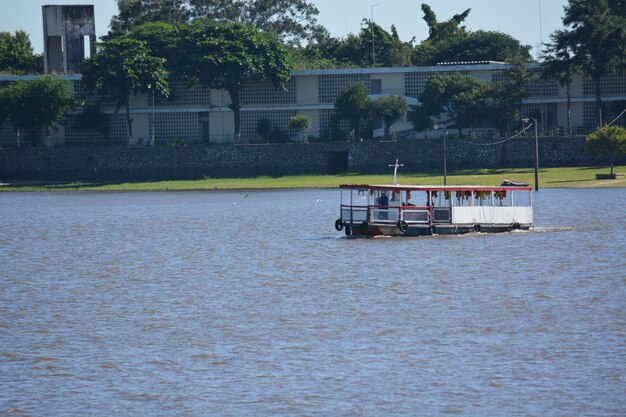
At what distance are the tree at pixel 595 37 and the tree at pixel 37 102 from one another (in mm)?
42234

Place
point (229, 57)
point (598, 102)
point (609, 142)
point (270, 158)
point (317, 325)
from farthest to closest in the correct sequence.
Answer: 1. point (229, 57)
2. point (270, 158)
3. point (598, 102)
4. point (609, 142)
5. point (317, 325)

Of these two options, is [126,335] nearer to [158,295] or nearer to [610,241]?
[158,295]

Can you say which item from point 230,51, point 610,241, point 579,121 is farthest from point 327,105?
point 610,241

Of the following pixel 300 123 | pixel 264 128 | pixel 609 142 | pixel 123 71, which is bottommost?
pixel 609 142

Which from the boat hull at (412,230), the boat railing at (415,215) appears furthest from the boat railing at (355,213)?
the boat railing at (415,215)

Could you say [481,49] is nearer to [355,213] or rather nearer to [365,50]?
[365,50]

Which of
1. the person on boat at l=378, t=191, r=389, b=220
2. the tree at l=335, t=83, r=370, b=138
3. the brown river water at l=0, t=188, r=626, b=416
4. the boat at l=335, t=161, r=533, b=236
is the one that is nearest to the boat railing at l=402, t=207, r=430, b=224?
the boat at l=335, t=161, r=533, b=236

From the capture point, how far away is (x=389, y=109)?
109375 millimetres

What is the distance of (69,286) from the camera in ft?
139

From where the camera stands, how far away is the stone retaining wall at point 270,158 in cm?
10212


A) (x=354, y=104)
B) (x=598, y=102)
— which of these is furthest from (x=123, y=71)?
(x=598, y=102)

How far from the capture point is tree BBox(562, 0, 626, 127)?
102 metres

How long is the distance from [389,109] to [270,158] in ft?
36.1

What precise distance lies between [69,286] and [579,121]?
78338mm
